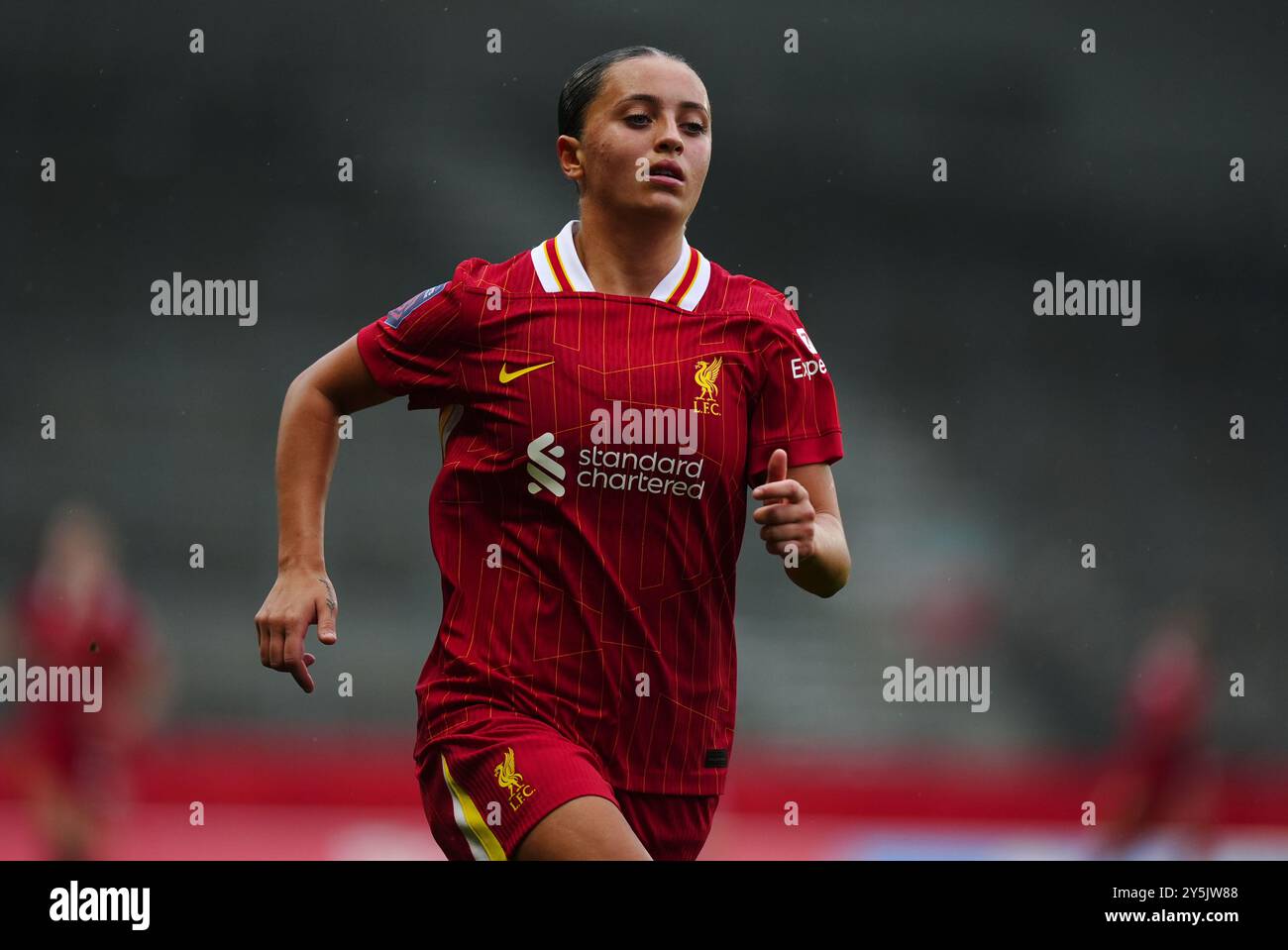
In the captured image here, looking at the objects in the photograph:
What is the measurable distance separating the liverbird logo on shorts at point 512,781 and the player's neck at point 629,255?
95 cm

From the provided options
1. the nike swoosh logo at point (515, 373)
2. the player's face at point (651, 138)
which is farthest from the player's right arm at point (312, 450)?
the player's face at point (651, 138)

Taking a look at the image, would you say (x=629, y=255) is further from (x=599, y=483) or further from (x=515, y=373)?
(x=599, y=483)

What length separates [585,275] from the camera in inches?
125

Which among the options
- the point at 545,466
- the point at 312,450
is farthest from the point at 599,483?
the point at 312,450

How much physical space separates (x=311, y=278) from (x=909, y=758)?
477 centimetres

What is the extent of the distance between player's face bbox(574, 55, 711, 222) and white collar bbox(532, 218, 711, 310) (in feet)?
0.36

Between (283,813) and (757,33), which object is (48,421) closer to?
(283,813)

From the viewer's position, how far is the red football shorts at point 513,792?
9.05 feet

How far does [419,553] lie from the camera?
32.9ft

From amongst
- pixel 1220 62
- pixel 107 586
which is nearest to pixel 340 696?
pixel 107 586

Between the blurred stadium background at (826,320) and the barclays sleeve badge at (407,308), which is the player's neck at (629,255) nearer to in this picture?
the barclays sleeve badge at (407,308)

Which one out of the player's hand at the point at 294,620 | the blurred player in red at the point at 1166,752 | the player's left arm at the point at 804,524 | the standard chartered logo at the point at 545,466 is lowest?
the blurred player in red at the point at 1166,752

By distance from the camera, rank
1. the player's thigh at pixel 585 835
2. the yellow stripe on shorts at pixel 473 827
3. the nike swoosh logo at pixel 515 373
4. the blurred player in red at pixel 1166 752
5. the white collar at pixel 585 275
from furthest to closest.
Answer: the blurred player in red at pixel 1166 752
the white collar at pixel 585 275
the nike swoosh logo at pixel 515 373
the yellow stripe on shorts at pixel 473 827
the player's thigh at pixel 585 835

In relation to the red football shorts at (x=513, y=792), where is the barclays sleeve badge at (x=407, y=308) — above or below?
above
